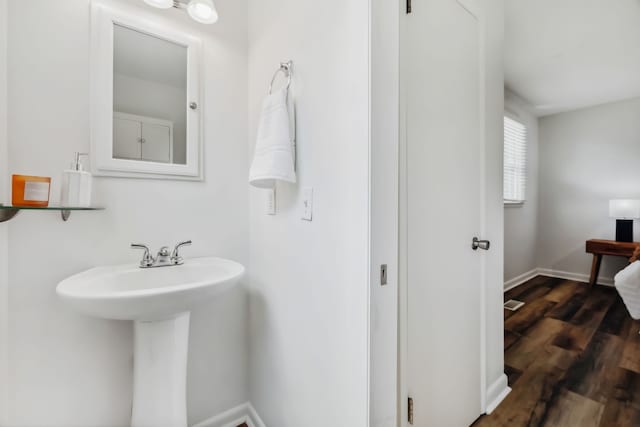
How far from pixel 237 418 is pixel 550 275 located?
4724 millimetres

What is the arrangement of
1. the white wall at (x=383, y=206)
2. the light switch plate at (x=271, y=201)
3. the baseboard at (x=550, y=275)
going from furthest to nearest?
the baseboard at (x=550, y=275)
the light switch plate at (x=271, y=201)
the white wall at (x=383, y=206)

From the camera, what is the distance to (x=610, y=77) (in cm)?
290

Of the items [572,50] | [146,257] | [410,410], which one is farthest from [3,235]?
[572,50]

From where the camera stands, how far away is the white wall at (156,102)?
1.13 meters

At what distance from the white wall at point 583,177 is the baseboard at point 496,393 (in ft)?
11.1

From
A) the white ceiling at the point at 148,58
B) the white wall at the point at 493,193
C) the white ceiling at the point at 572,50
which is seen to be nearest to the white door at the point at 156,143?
the white ceiling at the point at 148,58

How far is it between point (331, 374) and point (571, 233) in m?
4.68

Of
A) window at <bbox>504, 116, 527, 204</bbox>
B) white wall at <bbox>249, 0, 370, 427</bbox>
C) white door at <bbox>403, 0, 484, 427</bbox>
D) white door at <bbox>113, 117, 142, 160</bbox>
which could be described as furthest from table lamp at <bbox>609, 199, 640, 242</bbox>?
white door at <bbox>113, 117, 142, 160</bbox>

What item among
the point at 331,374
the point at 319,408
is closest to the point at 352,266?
the point at 331,374

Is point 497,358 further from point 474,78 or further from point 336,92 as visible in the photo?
point 336,92

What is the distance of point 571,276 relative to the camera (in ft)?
12.7

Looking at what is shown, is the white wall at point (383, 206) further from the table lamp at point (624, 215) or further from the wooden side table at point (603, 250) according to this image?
the table lamp at point (624, 215)

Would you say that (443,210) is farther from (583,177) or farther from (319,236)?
(583,177)

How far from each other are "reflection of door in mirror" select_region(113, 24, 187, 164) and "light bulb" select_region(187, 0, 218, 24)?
15 cm
